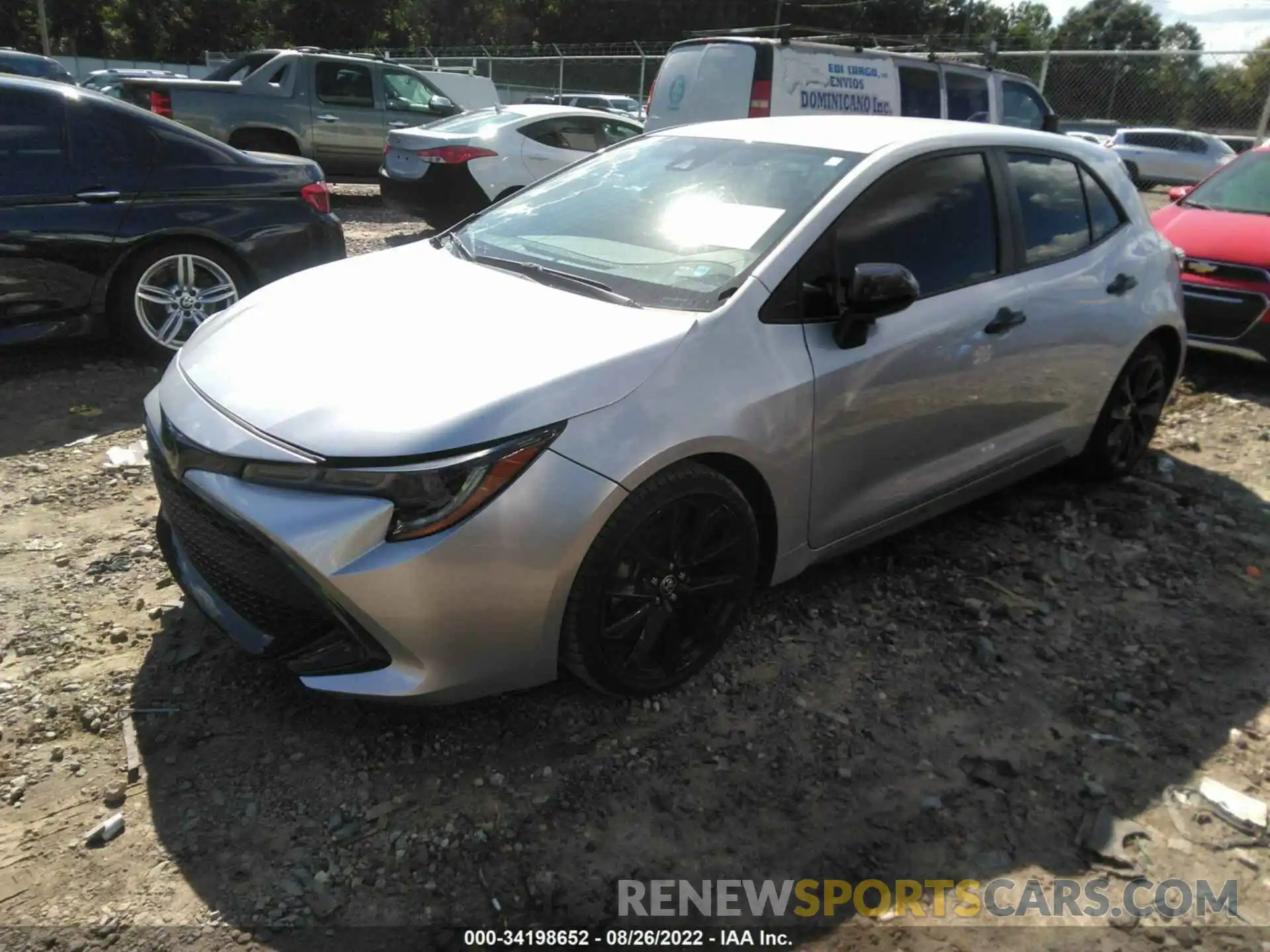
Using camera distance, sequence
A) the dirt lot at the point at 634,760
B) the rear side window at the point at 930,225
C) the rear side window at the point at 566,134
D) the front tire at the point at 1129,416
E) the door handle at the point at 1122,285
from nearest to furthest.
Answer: the dirt lot at the point at 634,760, the rear side window at the point at 930,225, the door handle at the point at 1122,285, the front tire at the point at 1129,416, the rear side window at the point at 566,134

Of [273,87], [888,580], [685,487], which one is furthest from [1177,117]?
[685,487]

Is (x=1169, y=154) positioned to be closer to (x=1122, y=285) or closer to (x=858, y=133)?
(x=1122, y=285)

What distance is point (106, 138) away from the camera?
17.4 ft

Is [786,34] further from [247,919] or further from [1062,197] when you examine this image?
[247,919]

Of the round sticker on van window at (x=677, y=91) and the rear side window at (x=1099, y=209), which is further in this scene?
the round sticker on van window at (x=677, y=91)

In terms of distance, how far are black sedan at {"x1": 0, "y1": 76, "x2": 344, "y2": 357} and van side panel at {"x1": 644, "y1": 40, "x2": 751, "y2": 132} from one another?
5.23 m

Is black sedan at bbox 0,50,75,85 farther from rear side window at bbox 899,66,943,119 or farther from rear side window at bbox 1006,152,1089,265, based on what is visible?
rear side window at bbox 1006,152,1089,265

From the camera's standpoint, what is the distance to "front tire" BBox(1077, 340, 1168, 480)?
15.1 ft

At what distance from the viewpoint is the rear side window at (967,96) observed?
1120 cm

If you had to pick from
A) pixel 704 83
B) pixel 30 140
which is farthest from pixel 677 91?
pixel 30 140

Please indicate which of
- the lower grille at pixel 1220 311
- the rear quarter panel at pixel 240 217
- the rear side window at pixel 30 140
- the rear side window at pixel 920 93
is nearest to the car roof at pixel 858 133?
the rear quarter panel at pixel 240 217

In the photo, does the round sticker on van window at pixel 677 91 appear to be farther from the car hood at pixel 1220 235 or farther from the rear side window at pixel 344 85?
the car hood at pixel 1220 235

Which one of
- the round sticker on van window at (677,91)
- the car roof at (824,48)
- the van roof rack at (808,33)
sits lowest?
the round sticker on van window at (677,91)

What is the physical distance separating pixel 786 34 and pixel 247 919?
1017 centimetres
